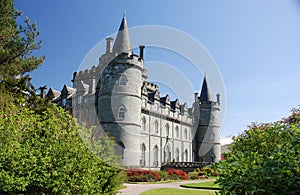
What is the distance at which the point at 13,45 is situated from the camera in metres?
16.2

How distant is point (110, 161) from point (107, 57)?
2049 centimetres

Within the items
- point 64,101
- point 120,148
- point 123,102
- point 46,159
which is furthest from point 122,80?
point 46,159

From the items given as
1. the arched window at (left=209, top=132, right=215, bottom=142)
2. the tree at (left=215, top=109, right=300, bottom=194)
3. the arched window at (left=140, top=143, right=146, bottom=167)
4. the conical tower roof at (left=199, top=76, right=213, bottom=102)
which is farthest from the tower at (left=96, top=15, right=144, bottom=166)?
the tree at (left=215, top=109, right=300, bottom=194)

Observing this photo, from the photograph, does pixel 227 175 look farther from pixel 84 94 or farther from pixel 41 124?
pixel 84 94

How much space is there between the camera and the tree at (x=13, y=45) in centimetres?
1562

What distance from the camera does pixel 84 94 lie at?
3347cm

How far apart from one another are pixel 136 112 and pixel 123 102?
1.66 m

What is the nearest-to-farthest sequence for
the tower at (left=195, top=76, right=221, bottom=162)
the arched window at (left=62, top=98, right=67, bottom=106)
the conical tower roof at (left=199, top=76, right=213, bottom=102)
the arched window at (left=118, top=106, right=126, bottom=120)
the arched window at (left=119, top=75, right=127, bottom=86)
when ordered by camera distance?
the arched window at (left=118, top=106, right=126, bottom=120) < the arched window at (left=119, top=75, right=127, bottom=86) < the arched window at (left=62, top=98, right=67, bottom=106) < the tower at (left=195, top=76, right=221, bottom=162) < the conical tower roof at (left=199, top=76, right=213, bottom=102)

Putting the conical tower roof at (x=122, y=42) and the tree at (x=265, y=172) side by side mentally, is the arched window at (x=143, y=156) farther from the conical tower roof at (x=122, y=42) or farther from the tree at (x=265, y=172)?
the tree at (x=265, y=172)

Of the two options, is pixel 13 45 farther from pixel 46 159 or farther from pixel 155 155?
pixel 155 155

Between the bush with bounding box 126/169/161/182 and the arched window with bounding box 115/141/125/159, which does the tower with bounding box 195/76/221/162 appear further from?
the bush with bounding box 126/169/161/182

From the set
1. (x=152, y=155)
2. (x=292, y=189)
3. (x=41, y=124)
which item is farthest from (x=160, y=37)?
(x=152, y=155)

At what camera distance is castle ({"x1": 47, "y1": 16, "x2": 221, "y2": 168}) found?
26047 mm

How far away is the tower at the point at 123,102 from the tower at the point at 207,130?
63.5 ft
